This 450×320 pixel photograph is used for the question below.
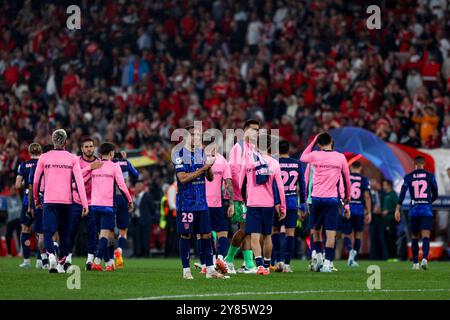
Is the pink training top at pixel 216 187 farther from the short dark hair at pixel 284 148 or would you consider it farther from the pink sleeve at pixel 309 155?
the pink sleeve at pixel 309 155

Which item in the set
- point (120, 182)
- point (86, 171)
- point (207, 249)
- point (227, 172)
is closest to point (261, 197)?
point (227, 172)

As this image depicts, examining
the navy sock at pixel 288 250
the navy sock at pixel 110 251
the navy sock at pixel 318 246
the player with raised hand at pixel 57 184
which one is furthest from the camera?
the navy sock at pixel 110 251

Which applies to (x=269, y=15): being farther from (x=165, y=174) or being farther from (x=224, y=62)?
(x=165, y=174)

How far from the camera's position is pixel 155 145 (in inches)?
1255

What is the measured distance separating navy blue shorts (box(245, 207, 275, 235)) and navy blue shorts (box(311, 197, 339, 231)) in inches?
64.1

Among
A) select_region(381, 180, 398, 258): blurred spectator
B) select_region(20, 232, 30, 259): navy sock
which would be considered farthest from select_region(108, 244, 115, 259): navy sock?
select_region(381, 180, 398, 258): blurred spectator

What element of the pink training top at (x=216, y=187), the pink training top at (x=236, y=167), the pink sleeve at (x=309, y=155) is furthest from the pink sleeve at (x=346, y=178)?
the pink training top at (x=216, y=187)

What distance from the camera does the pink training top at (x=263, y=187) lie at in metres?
18.4

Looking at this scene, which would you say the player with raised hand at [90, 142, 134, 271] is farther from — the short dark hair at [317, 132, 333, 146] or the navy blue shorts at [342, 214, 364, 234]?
the navy blue shorts at [342, 214, 364, 234]

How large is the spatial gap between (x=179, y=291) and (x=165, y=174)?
17335 mm

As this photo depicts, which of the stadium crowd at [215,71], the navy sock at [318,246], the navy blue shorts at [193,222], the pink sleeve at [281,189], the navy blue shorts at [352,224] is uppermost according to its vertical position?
the stadium crowd at [215,71]

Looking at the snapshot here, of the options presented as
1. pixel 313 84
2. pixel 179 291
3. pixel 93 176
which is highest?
pixel 313 84

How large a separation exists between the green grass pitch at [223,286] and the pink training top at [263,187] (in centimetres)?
121
